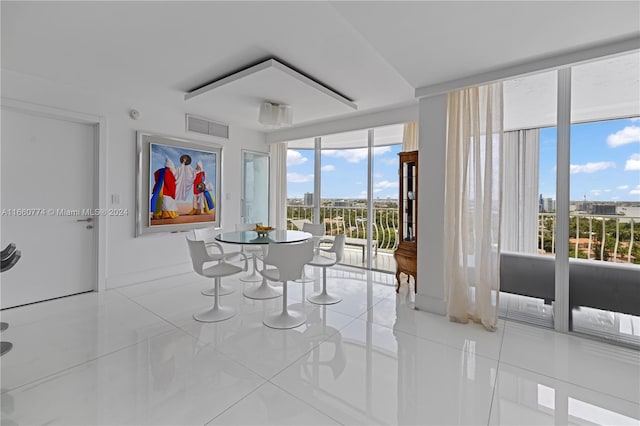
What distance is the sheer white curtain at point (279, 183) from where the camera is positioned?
19.1ft

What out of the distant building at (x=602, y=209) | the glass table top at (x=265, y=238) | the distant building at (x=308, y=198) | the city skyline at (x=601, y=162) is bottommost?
the glass table top at (x=265, y=238)

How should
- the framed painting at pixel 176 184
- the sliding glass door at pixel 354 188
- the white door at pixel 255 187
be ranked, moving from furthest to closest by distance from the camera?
the white door at pixel 255 187 < the sliding glass door at pixel 354 188 < the framed painting at pixel 176 184

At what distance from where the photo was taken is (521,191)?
449 cm

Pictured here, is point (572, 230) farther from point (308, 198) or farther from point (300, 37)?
point (308, 198)

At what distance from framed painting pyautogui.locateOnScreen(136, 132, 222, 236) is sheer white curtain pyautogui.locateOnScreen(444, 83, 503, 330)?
11.9 feet

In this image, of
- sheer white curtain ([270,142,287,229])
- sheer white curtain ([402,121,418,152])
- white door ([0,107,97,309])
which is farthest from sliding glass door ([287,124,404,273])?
white door ([0,107,97,309])

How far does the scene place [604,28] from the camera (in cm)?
194

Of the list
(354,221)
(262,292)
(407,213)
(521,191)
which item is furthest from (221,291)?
(521,191)

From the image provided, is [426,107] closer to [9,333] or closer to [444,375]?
[444,375]

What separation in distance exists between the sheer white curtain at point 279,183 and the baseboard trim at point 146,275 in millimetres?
1977

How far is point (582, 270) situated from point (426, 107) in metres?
2.15

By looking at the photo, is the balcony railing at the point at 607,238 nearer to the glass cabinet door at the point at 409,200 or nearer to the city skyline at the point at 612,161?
the city skyline at the point at 612,161

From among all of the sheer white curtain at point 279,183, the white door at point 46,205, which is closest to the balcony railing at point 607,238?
the sheer white curtain at point 279,183

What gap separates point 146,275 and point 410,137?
14.6ft
